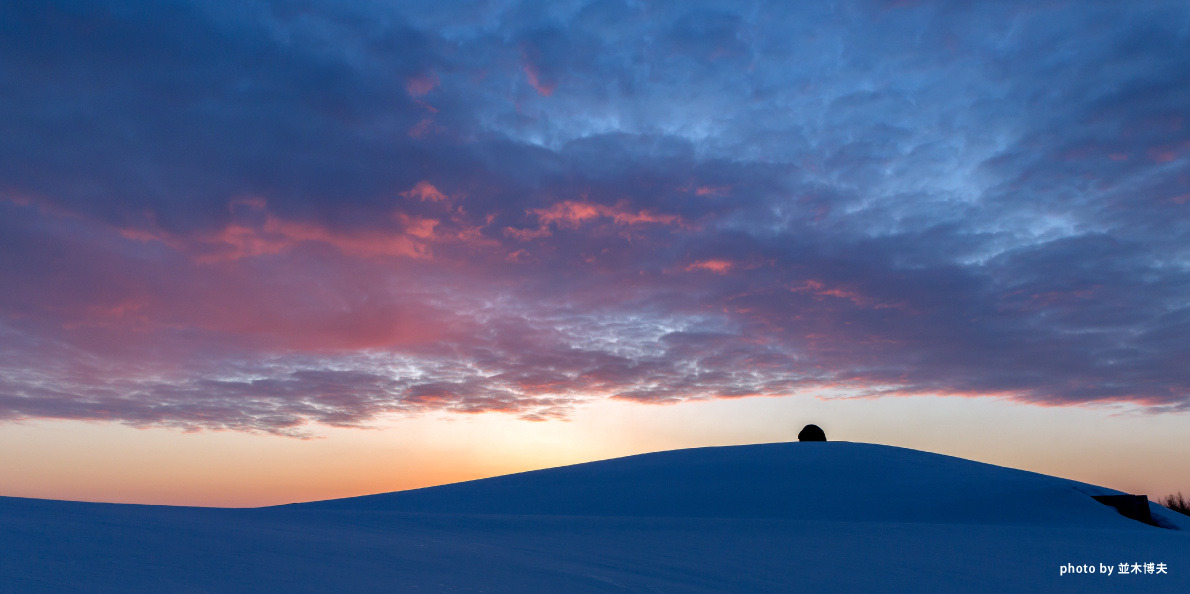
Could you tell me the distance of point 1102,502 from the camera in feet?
63.7

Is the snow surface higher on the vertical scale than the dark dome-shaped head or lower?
lower

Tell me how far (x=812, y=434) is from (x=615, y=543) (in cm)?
2498

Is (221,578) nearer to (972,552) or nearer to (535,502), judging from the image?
(972,552)

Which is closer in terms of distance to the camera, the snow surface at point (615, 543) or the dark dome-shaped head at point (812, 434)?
the snow surface at point (615, 543)

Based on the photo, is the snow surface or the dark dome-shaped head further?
the dark dome-shaped head

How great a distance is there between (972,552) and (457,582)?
876cm

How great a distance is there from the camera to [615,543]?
30.8 feet

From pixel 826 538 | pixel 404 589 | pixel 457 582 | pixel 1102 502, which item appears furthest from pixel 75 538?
pixel 1102 502

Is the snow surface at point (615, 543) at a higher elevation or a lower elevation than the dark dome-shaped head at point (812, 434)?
lower

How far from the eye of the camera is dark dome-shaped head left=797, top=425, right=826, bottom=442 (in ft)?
105

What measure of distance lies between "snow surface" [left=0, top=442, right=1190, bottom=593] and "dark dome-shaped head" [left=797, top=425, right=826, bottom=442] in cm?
1087

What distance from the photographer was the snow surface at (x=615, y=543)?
5.11m

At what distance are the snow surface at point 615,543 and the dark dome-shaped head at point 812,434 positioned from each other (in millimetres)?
10869

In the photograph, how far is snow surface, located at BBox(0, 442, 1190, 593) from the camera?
5109 millimetres
